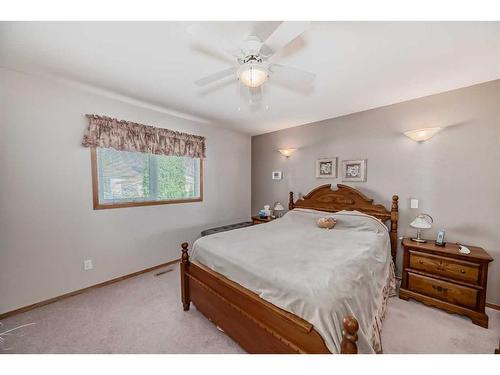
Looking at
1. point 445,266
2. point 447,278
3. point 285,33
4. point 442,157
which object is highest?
point 285,33

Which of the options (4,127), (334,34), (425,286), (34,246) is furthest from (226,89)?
(425,286)

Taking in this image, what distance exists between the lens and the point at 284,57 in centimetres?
178

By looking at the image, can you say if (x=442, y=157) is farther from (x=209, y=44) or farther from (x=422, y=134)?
(x=209, y=44)

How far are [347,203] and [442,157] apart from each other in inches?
49.7

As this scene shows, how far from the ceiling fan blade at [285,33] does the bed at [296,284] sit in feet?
5.13

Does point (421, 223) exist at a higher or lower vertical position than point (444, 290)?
higher

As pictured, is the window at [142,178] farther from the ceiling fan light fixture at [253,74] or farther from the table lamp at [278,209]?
the ceiling fan light fixture at [253,74]

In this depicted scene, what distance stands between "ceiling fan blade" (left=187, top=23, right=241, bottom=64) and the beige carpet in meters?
2.32

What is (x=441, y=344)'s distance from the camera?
1.72m

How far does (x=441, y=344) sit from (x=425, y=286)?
2.25 ft

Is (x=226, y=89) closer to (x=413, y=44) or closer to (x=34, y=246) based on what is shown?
(x=413, y=44)

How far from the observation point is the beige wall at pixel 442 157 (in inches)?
87.7

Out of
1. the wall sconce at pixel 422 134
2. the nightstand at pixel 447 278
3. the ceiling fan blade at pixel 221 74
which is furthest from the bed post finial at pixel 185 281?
the wall sconce at pixel 422 134

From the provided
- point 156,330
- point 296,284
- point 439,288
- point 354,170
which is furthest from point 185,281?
point 354,170
